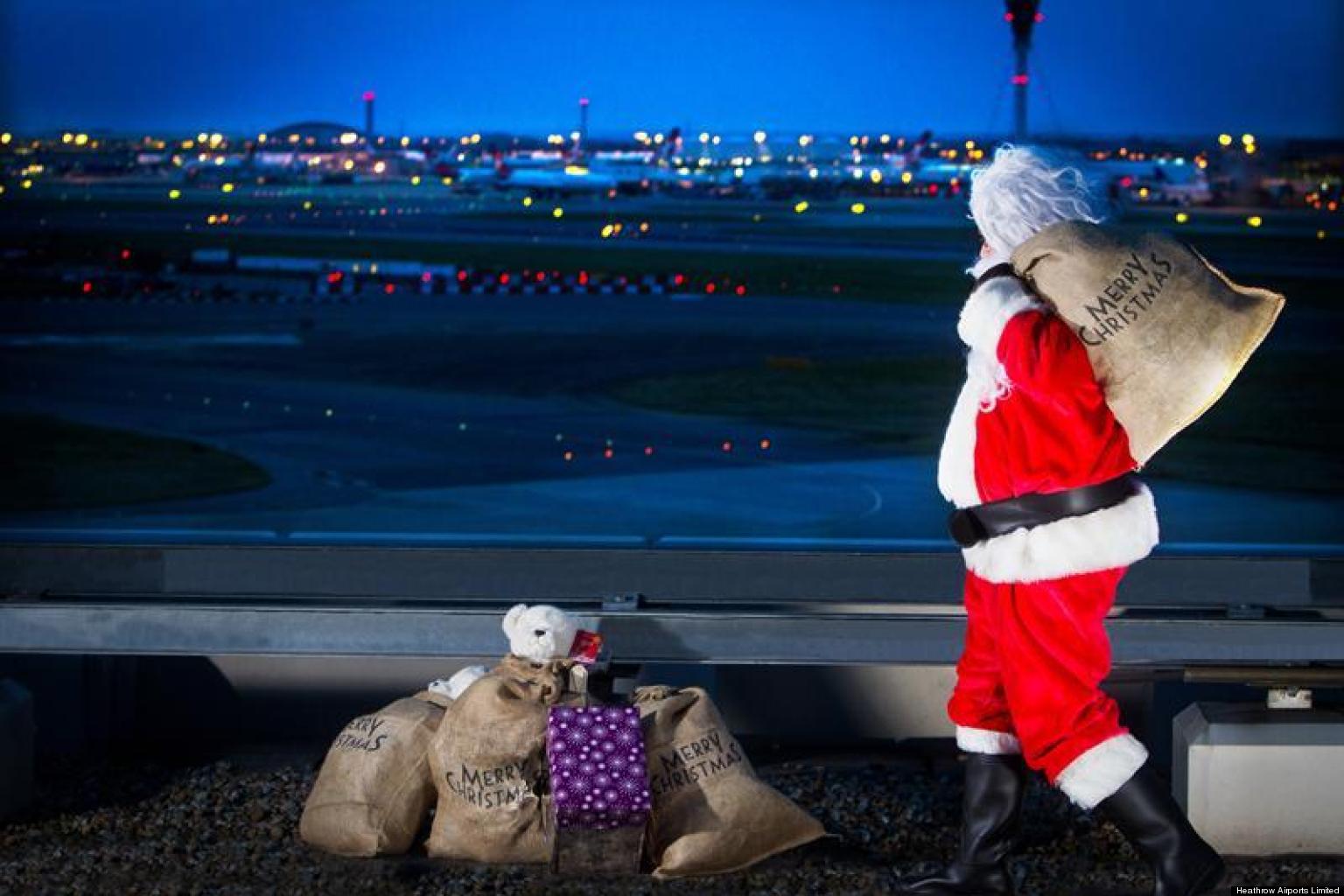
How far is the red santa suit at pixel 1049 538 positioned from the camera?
4.41 metres

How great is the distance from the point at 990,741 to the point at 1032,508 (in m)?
0.49

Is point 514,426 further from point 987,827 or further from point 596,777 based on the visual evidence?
point 987,827

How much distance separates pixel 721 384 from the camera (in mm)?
7941

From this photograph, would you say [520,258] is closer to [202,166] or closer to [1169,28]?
[202,166]

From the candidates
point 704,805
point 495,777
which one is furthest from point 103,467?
point 704,805

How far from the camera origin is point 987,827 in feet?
15.4

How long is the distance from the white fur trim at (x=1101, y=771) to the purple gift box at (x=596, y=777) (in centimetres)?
87

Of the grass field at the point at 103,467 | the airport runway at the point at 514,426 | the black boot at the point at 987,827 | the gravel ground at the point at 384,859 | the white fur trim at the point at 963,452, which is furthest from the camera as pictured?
the grass field at the point at 103,467

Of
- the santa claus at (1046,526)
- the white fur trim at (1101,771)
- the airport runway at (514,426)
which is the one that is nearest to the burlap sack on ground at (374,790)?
the santa claus at (1046,526)

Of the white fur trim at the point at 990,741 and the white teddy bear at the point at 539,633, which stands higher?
the white teddy bear at the point at 539,633

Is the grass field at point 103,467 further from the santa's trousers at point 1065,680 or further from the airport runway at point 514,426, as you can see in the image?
the santa's trousers at point 1065,680

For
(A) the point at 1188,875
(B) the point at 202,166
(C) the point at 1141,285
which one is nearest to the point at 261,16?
(B) the point at 202,166

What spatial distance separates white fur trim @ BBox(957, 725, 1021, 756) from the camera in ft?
15.3

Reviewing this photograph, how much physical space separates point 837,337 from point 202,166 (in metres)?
2.17
